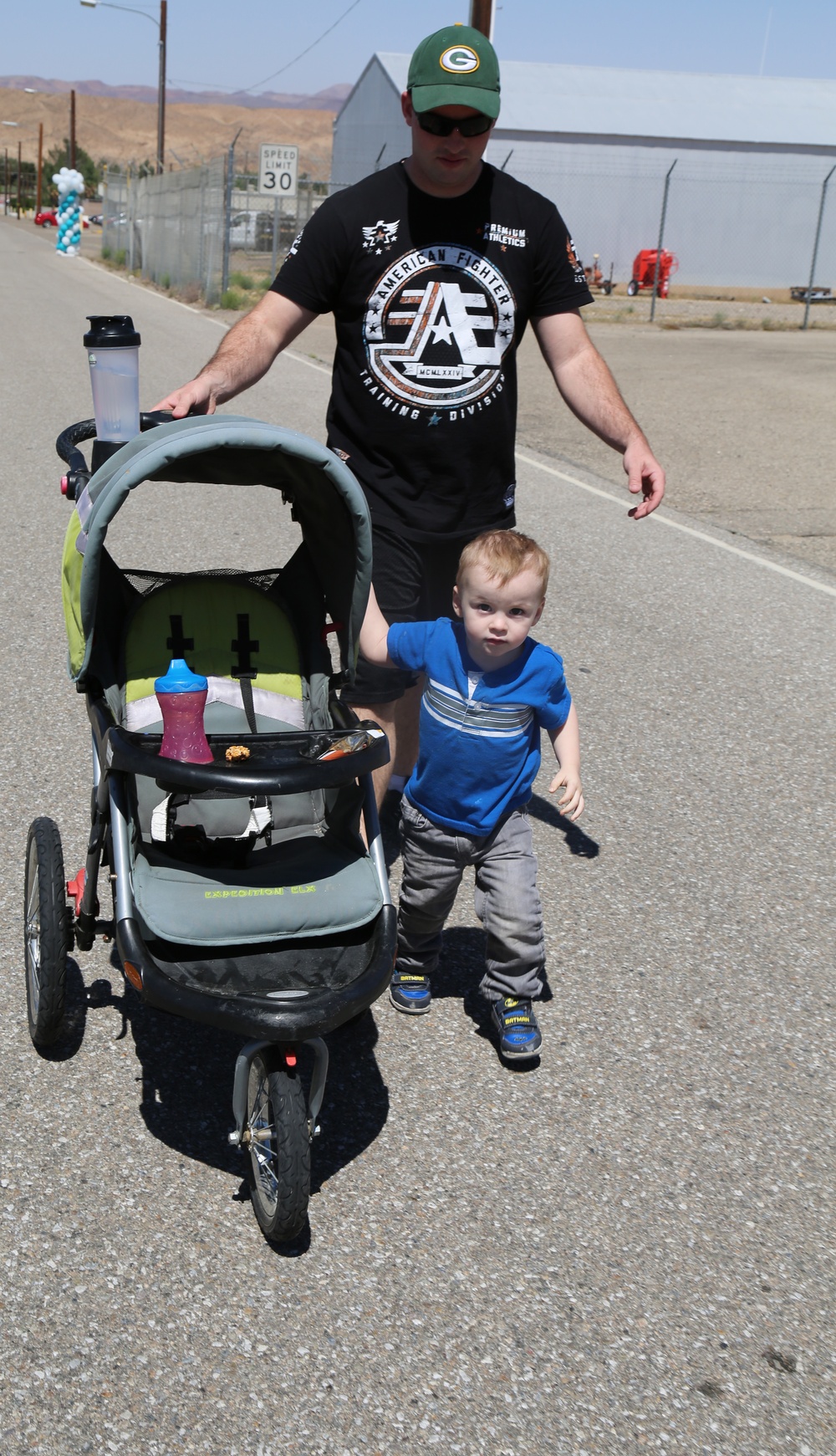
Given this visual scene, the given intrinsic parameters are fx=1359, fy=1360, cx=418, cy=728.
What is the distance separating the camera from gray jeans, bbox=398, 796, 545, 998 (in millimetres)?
3324

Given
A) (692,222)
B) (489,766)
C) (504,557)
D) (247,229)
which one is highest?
(692,222)

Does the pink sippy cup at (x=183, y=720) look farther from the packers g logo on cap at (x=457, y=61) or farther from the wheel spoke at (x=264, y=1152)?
the packers g logo on cap at (x=457, y=61)

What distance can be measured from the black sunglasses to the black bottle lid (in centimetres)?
92

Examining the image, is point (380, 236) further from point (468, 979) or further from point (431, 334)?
point (468, 979)

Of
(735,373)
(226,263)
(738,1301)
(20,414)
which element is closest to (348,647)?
(738,1301)

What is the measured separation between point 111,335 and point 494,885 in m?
1.79

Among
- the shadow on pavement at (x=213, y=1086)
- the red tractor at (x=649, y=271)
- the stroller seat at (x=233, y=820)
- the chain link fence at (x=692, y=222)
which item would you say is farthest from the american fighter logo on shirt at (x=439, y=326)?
the chain link fence at (x=692, y=222)

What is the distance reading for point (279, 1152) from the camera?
8.34 feet

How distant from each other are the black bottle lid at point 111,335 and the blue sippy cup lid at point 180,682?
3.43ft

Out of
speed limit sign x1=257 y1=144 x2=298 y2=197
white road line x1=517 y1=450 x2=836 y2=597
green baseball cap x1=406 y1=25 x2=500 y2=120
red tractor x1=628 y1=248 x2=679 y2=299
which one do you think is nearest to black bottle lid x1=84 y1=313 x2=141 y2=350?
green baseball cap x1=406 y1=25 x2=500 y2=120

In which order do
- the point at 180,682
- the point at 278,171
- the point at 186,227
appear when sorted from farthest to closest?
the point at 186,227
the point at 278,171
the point at 180,682

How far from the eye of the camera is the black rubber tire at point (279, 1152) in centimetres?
253

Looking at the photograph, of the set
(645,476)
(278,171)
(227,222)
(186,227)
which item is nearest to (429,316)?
(645,476)

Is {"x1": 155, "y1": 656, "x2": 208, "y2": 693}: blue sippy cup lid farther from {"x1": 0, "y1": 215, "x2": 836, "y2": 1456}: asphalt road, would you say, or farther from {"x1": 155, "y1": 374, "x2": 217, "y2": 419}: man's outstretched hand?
{"x1": 0, "y1": 215, "x2": 836, "y2": 1456}: asphalt road
